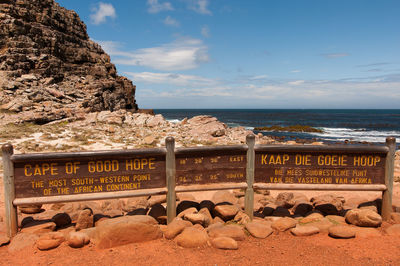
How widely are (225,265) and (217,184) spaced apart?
187 centimetres

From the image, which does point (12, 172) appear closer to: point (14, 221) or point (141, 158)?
point (14, 221)

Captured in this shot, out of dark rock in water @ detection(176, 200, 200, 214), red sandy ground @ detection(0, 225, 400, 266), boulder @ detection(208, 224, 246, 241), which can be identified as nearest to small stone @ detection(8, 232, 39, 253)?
red sandy ground @ detection(0, 225, 400, 266)

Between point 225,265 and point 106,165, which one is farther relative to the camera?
point 106,165

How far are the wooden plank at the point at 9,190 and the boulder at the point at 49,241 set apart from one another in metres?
0.81

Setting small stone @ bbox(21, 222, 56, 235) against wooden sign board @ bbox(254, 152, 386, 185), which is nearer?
small stone @ bbox(21, 222, 56, 235)

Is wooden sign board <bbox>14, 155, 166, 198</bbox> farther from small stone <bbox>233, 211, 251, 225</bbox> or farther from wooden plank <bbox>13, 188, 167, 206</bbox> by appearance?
small stone <bbox>233, 211, 251, 225</bbox>

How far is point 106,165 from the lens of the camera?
213 inches

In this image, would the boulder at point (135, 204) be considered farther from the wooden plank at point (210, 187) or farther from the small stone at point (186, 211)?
the wooden plank at point (210, 187)

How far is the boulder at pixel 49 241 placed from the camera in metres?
4.58

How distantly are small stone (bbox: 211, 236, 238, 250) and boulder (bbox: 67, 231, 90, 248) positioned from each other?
85.9 inches

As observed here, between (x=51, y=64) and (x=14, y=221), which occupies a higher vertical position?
(x=51, y=64)

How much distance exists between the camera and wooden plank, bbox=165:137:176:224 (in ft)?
18.2

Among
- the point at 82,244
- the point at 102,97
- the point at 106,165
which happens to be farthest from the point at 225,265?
the point at 102,97

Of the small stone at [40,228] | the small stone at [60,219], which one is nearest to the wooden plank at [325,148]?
the small stone at [60,219]
